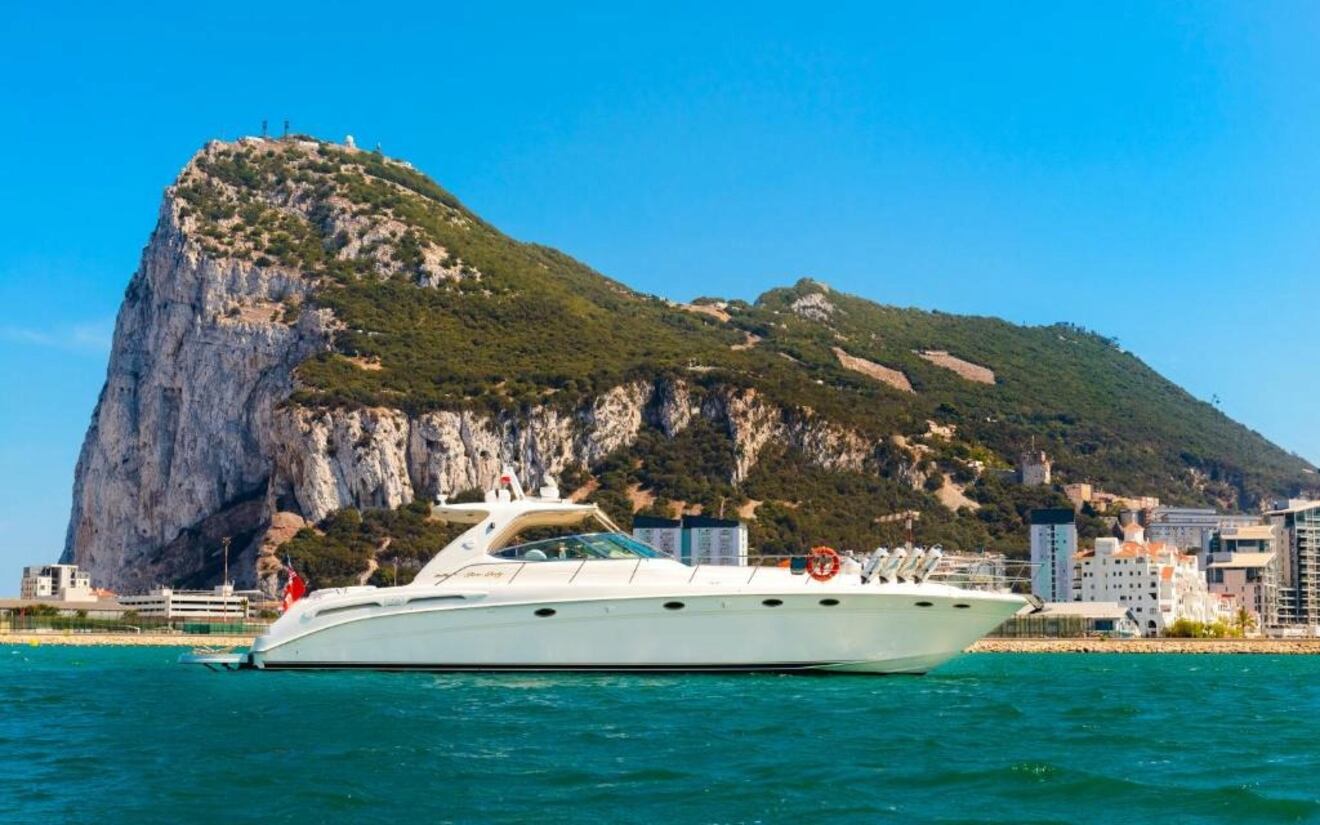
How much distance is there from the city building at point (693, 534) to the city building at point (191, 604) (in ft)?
78.9

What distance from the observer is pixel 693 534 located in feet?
326

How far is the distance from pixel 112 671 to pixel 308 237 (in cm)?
9631

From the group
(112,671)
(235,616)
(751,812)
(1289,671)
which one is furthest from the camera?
(235,616)

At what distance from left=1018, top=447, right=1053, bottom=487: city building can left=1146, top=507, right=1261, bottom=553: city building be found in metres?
8.79

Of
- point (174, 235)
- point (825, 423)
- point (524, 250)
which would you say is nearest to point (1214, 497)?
point (825, 423)

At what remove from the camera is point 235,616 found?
9388 cm

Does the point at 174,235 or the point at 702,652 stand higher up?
the point at 174,235

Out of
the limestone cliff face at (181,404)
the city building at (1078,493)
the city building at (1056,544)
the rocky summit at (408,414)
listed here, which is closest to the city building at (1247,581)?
the city building at (1078,493)

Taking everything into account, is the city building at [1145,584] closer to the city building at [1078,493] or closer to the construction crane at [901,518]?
the construction crane at [901,518]

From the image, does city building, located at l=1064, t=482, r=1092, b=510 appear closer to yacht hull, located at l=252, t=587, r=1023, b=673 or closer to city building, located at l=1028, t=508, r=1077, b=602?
city building, located at l=1028, t=508, r=1077, b=602

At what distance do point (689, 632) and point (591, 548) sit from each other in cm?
266

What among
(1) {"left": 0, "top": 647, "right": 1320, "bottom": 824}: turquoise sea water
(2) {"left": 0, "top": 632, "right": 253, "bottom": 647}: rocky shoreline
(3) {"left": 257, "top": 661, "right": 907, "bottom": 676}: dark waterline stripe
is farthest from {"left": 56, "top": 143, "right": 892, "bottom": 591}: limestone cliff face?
(1) {"left": 0, "top": 647, "right": 1320, "bottom": 824}: turquoise sea water

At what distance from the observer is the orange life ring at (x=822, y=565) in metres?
30.6

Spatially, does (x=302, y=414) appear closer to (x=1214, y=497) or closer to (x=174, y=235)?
(x=174, y=235)
